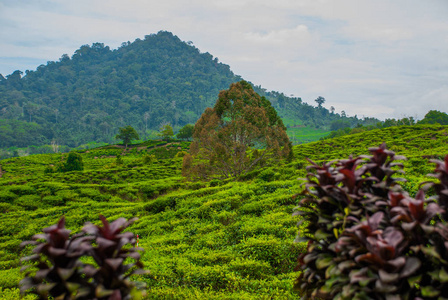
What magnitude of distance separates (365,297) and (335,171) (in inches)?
42.1

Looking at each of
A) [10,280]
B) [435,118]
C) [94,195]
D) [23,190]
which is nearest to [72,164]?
[23,190]

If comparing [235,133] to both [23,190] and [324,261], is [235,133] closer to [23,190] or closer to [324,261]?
[23,190]

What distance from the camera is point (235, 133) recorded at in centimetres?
1656

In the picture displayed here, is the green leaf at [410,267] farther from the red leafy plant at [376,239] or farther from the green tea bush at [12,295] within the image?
the green tea bush at [12,295]

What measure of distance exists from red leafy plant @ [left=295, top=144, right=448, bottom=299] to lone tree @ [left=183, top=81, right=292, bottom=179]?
531 inches

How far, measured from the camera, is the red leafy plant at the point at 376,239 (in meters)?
1.97

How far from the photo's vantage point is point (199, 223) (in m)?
8.15

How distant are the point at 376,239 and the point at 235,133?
1461cm

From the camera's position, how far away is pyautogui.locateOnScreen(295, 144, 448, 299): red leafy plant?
197 cm

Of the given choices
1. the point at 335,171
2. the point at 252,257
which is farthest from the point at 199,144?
the point at 335,171

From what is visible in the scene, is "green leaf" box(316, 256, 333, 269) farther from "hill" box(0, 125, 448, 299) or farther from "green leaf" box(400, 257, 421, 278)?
"hill" box(0, 125, 448, 299)

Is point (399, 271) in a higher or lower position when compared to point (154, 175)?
higher

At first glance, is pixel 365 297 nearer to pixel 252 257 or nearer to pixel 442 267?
pixel 442 267

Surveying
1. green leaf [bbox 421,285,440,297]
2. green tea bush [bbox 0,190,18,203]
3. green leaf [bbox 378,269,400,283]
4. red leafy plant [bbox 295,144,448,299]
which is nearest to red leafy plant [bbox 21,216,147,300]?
red leafy plant [bbox 295,144,448,299]
